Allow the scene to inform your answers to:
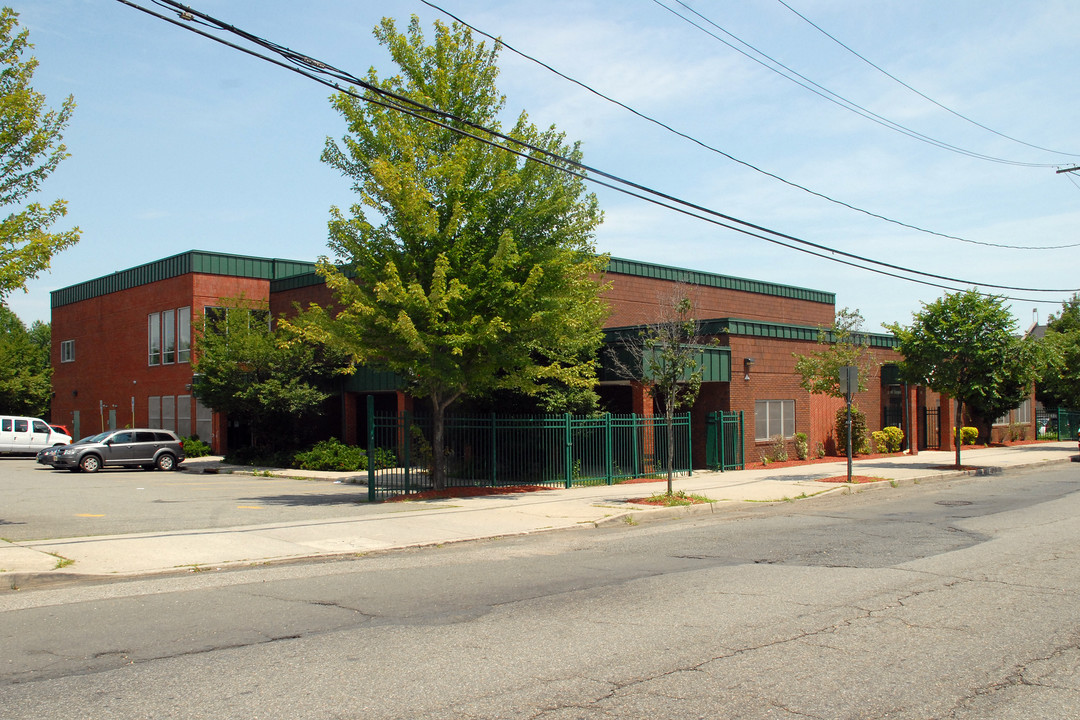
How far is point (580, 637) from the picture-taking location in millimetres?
6734

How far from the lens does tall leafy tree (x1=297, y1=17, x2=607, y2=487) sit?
690 inches

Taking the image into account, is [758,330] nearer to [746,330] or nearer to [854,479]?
[746,330]

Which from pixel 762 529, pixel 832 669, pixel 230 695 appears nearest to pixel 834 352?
pixel 762 529

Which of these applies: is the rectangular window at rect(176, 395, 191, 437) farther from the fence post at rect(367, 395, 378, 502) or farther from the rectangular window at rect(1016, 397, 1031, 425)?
the rectangular window at rect(1016, 397, 1031, 425)

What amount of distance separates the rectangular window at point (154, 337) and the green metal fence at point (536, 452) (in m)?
20.2

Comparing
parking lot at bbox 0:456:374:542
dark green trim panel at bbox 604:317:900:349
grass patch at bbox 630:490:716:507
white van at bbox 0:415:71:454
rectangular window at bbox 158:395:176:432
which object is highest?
dark green trim panel at bbox 604:317:900:349

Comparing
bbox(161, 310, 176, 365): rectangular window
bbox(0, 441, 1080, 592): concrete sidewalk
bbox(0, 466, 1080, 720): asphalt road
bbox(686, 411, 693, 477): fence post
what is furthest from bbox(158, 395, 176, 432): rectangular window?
bbox(0, 466, 1080, 720): asphalt road

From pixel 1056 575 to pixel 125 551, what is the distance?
11505mm

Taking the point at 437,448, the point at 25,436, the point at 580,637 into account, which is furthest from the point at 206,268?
the point at 580,637

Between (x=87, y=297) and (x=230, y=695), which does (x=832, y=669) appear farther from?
(x=87, y=297)

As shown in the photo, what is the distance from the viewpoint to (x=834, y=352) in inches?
924

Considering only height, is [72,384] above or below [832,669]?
above

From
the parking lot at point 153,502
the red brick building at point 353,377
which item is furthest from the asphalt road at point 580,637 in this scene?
the red brick building at point 353,377

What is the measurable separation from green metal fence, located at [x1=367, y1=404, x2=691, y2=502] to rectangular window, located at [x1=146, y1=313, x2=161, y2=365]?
66.4 feet
